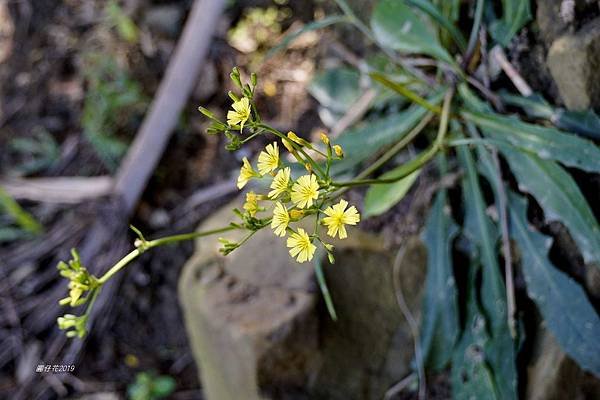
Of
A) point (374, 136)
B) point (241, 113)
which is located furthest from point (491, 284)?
point (241, 113)

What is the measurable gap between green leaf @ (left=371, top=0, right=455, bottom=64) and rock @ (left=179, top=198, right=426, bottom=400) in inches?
21.2

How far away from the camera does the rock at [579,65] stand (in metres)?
1.33

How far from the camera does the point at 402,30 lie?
1716 mm

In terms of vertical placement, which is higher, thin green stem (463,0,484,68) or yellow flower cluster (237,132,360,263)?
thin green stem (463,0,484,68)

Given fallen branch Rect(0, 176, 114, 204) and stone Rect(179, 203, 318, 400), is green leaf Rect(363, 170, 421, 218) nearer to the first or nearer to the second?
stone Rect(179, 203, 318, 400)

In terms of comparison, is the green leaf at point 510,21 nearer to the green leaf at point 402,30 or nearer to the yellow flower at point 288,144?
the green leaf at point 402,30

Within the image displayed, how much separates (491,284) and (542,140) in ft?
1.31

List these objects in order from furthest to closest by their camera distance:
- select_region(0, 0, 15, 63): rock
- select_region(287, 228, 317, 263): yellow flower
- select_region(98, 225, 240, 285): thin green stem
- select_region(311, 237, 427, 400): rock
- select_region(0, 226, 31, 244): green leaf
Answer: select_region(0, 0, 15, 63): rock → select_region(0, 226, 31, 244): green leaf → select_region(311, 237, 427, 400): rock → select_region(98, 225, 240, 285): thin green stem → select_region(287, 228, 317, 263): yellow flower

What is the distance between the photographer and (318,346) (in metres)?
1.73

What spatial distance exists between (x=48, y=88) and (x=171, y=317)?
4.23ft

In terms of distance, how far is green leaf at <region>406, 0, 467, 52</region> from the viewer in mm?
1499

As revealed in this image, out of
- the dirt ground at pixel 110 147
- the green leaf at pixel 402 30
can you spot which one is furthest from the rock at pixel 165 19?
the green leaf at pixel 402 30

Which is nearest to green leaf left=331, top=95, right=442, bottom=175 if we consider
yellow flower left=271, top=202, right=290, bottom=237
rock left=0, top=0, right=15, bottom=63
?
yellow flower left=271, top=202, right=290, bottom=237

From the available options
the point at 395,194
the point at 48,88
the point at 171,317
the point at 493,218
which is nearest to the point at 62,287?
the point at 171,317
